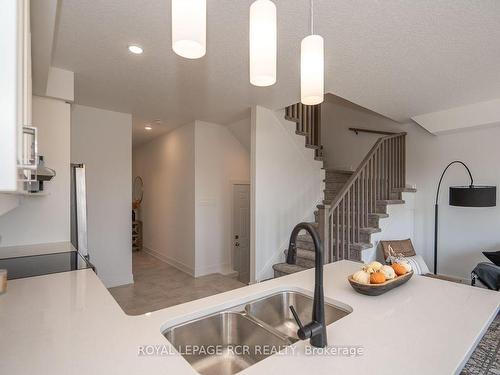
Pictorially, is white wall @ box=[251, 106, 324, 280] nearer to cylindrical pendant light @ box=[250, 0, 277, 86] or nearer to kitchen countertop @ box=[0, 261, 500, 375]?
kitchen countertop @ box=[0, 261, 500, 375]

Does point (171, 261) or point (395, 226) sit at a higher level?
point (395, 226)

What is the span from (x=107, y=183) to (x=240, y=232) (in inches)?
94.9

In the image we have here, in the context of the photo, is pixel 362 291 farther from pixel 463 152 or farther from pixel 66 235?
pixel 463 152

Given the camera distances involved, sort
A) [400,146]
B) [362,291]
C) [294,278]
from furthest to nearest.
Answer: [400,146] → [294,278] → [362,291]

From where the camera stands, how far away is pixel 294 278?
1.70 metres

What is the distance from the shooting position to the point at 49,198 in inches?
105

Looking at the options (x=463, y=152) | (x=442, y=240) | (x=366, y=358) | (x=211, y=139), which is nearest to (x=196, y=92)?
(x=211, y=139)

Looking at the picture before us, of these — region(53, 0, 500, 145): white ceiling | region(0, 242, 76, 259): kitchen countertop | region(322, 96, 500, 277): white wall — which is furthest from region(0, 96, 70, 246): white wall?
region(322, 96, 500, 277): white wall

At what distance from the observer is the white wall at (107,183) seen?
387cm

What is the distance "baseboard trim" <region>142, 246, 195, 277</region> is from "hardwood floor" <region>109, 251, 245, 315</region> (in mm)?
65

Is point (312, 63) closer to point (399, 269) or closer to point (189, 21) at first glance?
point (189, 21)

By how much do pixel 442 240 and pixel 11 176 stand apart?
511cm

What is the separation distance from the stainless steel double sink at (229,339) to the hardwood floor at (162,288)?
2460mm

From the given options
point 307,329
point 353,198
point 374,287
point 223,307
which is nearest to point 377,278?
point 374,287
